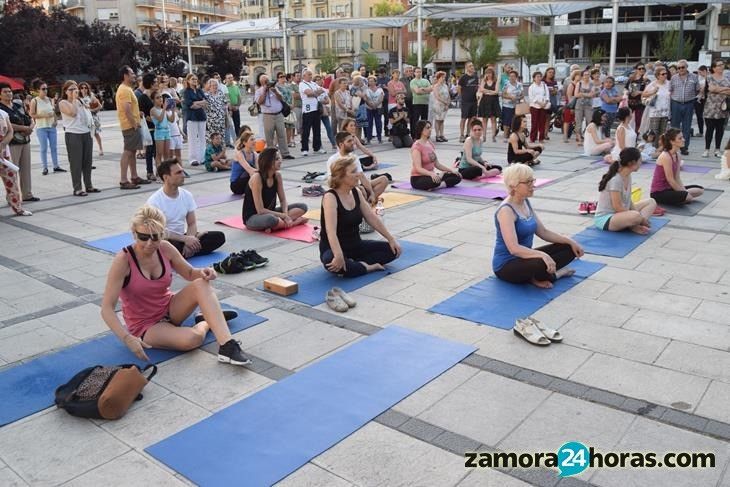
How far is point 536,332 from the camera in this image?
183 inches

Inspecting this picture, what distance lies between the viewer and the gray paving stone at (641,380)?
3838 mm

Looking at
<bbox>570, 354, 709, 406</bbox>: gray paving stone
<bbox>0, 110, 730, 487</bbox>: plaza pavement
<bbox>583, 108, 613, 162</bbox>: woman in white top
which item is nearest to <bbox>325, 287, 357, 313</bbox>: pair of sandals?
<bbox>0, 110, 730, 487</bbox>: plaza pavement

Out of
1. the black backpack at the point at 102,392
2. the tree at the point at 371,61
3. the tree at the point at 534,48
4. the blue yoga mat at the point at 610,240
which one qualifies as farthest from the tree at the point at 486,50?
the black backpack at the point at 102,392

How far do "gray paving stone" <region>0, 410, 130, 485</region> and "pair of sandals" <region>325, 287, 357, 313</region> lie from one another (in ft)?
6.94

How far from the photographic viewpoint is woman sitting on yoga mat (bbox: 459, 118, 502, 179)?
10953 millimetres

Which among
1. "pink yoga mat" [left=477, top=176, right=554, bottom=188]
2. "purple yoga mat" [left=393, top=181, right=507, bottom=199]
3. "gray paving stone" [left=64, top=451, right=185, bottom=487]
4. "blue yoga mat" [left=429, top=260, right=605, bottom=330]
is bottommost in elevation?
"gray paving stone" [left=64, top=451, right=185, bottom=487]

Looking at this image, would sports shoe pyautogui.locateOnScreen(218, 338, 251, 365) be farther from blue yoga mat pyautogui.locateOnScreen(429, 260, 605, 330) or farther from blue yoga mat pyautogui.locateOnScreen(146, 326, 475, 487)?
blue yoga mat pyautogui.locateOnScreen(429, 260, 605, 330)

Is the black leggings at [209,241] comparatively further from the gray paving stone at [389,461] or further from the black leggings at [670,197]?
the black leggings at [670,197]

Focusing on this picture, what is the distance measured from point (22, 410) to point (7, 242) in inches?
185

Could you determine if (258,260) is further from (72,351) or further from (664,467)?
(664,467)

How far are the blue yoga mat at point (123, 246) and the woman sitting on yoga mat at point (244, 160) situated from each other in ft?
6.83

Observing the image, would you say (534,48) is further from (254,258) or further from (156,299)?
(156,299)

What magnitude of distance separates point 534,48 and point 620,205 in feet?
189

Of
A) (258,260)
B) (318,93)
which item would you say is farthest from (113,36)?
(258,260)
